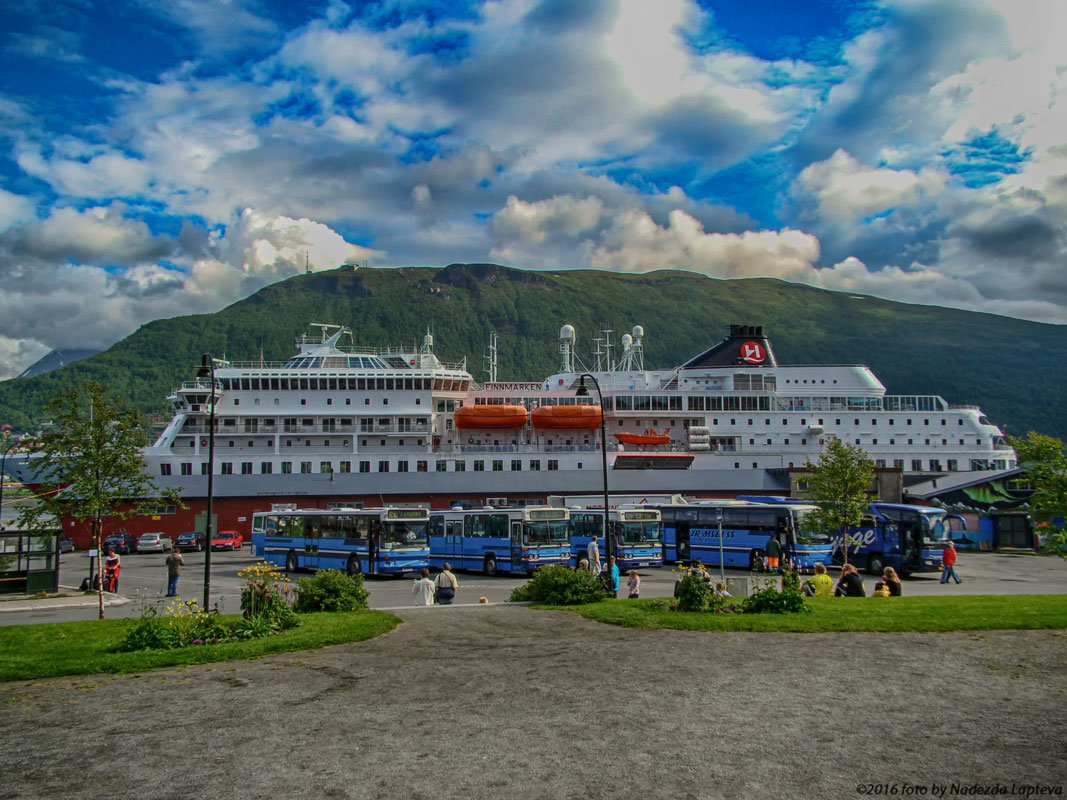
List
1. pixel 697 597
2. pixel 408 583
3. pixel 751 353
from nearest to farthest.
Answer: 1. pixel 697 597
2. pixel 408 583
3. pixel 751 353

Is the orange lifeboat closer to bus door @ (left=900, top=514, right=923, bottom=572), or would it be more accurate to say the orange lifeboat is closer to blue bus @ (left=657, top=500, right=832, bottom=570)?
blue bus @ (left=657, top=500, right=832, bottom=570)

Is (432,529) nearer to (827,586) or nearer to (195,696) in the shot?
(827,586)

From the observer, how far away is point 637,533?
28.8 m

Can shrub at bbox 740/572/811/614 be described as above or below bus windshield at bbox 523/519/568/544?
below

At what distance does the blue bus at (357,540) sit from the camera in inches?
1056

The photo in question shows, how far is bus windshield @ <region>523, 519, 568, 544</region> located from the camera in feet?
87.5

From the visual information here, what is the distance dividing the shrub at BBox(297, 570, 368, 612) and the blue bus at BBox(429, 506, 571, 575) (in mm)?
10672

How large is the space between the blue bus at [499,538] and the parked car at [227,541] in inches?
662

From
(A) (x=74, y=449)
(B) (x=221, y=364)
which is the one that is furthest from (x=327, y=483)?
(A) (x=74, y=449)

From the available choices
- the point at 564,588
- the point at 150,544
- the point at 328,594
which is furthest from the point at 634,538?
the point at 150,544

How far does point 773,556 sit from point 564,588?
11.6 metres

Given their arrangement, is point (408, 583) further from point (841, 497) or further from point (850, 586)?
point (841, 497)

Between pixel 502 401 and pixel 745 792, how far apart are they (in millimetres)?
47114

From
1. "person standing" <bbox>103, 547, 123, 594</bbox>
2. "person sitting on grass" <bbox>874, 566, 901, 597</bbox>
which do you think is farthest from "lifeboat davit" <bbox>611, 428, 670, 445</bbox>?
"person standing" <bbox>103, 547, 123, 594</bbox>
